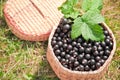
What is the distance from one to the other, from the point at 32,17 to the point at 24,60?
0.94 feet

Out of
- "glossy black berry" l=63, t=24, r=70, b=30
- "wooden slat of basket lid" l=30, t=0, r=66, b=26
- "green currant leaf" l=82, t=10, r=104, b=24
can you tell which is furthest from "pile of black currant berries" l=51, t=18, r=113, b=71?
"wooden slat of basket lid" l=30, t=0, r=66, b=26

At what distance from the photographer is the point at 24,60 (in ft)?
7.28

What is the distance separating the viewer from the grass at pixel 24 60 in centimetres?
216

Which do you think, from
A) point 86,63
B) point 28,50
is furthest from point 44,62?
point 86,63

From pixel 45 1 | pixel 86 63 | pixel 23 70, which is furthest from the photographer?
pixel 45 1

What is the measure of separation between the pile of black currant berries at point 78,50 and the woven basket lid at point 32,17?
0.46 ft

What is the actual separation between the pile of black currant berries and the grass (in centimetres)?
21

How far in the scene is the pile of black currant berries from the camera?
1.98m

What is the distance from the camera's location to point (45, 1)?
240cm

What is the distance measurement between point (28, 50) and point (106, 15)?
0.59 metres

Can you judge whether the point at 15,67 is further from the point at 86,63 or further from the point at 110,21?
the point at 110,21

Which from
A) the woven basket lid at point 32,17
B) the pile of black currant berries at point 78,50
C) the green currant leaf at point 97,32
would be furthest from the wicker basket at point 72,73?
the woven basket lid at point 32,17

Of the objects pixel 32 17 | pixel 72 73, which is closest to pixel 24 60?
pixel 32 17

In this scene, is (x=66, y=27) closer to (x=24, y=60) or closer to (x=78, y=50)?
(x=78, y=50)
